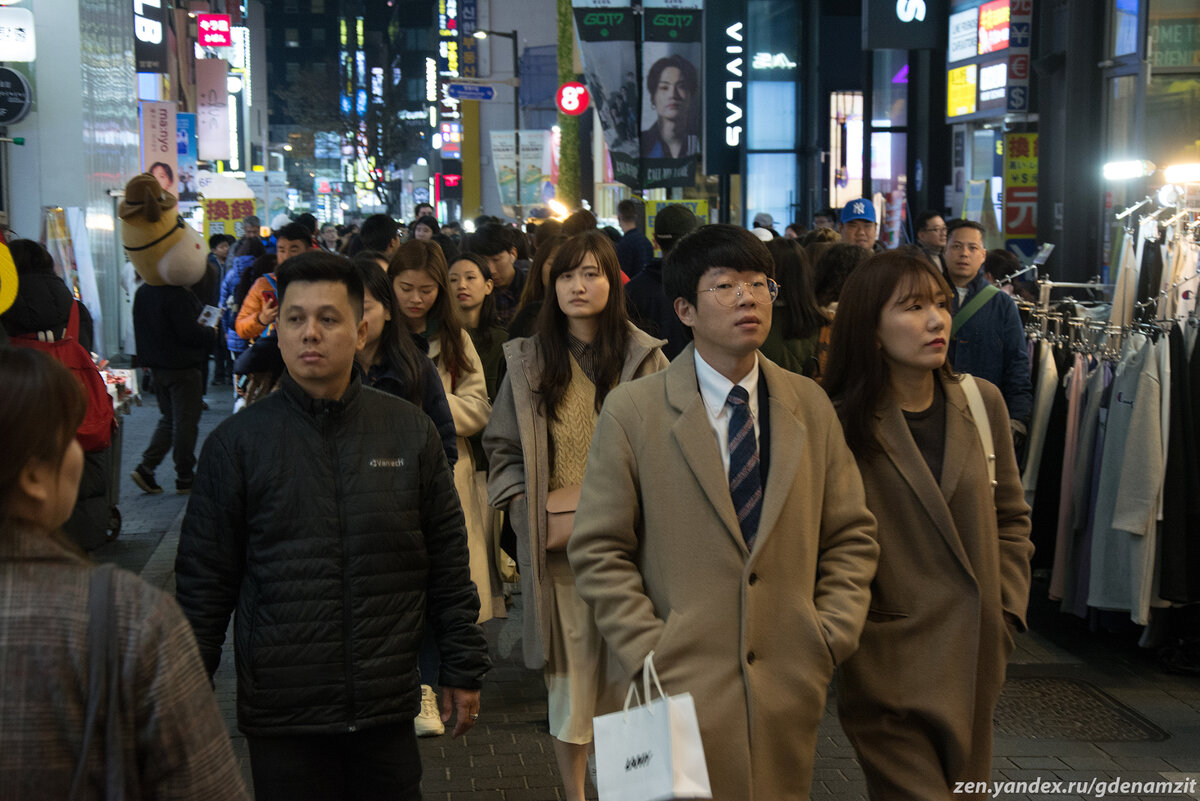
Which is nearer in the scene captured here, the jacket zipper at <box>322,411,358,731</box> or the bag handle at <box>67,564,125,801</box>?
the bag handle at <box>67,564,125,801</box>

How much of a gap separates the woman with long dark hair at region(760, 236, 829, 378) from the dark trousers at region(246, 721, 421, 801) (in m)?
3.73

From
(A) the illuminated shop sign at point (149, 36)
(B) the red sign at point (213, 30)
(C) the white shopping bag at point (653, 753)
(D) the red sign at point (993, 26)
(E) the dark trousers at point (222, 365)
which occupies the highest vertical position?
(B) the red sign at point (213, 30)

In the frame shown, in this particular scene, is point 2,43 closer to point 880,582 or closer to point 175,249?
point 175,249

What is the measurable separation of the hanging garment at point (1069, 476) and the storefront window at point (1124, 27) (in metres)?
7.11

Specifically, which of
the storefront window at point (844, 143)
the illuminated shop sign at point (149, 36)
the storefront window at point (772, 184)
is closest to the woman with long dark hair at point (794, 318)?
the illuminated shop sign at point (149, 36)

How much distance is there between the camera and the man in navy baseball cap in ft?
37.9

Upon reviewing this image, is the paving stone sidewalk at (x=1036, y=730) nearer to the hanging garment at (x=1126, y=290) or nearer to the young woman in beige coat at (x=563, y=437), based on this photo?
the young woman in beige coat at (x=563, y=437)

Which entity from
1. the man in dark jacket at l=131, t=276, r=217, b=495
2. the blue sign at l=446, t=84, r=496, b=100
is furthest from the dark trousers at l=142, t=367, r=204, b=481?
the blue sign at l=446, t=84, r=496, b=100

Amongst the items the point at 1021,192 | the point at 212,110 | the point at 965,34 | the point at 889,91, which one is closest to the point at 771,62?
the point at 889,91

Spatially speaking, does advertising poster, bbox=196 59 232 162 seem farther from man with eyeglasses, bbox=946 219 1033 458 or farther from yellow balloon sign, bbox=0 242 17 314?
man with eyeglasses, bbox=946 219 1033 458

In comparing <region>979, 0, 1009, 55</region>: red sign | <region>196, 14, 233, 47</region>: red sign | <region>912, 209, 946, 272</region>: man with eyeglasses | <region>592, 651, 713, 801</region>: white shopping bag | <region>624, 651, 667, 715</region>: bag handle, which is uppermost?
<region>196, 14, 233, 47</region>: red sign

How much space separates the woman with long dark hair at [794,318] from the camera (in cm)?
674

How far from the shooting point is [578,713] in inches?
184

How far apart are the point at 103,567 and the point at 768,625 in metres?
1.71
